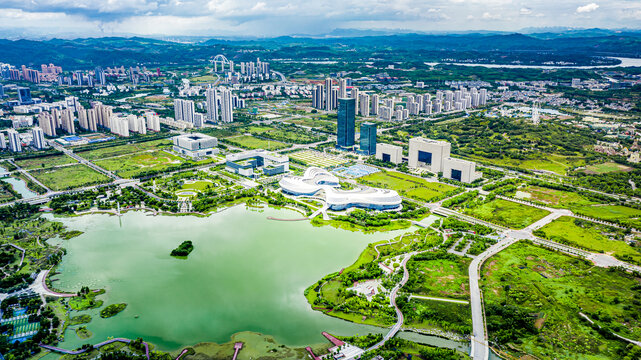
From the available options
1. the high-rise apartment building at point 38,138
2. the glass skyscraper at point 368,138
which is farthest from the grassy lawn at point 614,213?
the high-rise apartment building at point 38,138

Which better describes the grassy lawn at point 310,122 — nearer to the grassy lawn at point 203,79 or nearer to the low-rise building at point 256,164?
the low-rise building at point 256,164

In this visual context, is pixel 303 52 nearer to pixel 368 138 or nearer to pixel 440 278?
pixel 368 138

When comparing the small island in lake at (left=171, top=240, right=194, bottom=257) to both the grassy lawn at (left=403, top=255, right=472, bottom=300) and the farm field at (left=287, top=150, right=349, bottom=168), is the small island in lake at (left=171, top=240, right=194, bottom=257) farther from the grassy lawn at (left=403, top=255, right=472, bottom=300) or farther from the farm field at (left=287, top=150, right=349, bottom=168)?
the farm field at (left=287, top=150, right=349, bottom=168)

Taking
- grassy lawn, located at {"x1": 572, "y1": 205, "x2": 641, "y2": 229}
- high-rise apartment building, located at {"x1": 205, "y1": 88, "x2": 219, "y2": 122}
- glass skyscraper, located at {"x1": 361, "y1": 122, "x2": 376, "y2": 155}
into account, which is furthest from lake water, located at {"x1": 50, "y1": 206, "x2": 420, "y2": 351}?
high-rise apartment building, located at {"x1": 205, "y1": 88, "x2": 219, "y2": 122}

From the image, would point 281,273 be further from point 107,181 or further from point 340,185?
point 107,181

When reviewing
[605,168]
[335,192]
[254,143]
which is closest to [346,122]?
[254,143]
